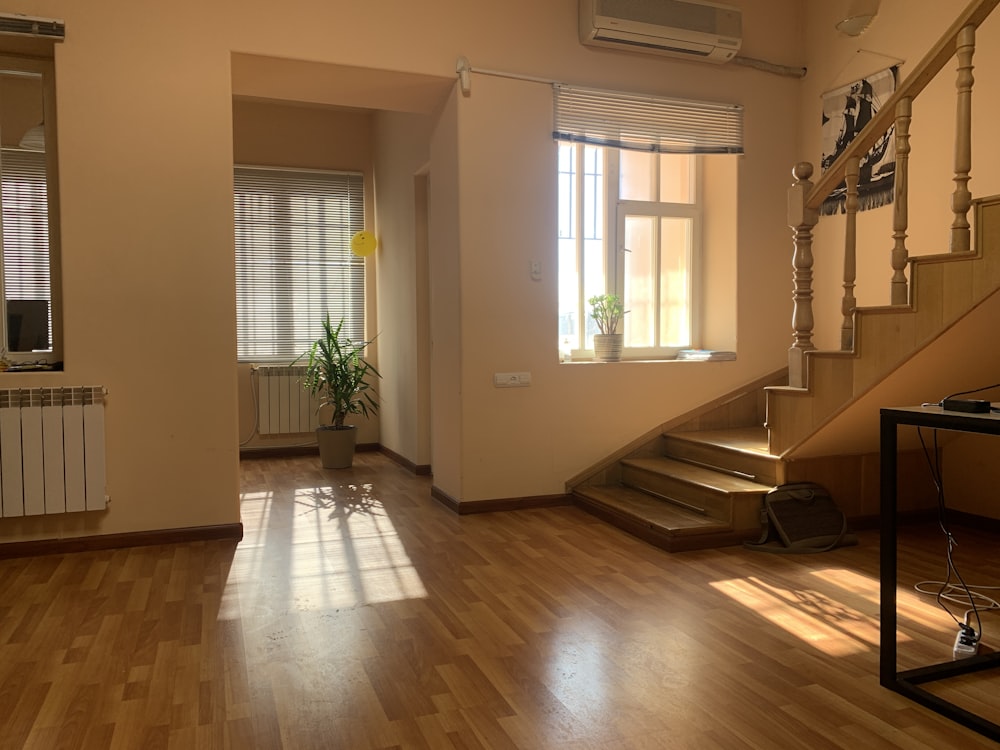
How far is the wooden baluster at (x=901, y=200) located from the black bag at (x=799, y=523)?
1.21 meters

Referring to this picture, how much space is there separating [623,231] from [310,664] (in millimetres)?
3764

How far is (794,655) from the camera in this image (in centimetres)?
268

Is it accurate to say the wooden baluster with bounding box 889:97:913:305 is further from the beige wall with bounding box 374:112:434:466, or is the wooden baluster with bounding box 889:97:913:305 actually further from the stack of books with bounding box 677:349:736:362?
the beige wall with bounding box 374:112:434:466

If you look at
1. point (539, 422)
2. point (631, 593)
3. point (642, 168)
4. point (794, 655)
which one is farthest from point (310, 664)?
point (642, 168)

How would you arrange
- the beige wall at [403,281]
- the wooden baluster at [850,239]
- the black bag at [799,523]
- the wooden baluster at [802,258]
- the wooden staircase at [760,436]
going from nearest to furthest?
the wooden staircase at [760,436]
the wooden baluster at [850,239]
the wooden baluster at [802,258]
the black bag at [799,523]
the beige wall at [403,281]

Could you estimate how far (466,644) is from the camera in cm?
280

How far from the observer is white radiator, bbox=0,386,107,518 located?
3910 millimetres

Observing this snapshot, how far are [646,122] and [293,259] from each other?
367 centimetres

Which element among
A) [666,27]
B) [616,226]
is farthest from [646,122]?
[616,226]

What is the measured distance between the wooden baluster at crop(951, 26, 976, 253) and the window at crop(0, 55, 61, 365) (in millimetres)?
4338

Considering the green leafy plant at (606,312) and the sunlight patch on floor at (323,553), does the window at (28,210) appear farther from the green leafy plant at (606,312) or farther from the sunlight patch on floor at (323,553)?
the green leafy plant at (606,312)

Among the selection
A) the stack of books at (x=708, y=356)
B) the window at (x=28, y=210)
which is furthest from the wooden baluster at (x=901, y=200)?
the window at (x=28, y=210)

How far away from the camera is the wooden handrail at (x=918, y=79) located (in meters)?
2.93

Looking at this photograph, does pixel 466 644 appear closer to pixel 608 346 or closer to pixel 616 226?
pixel 608 346
